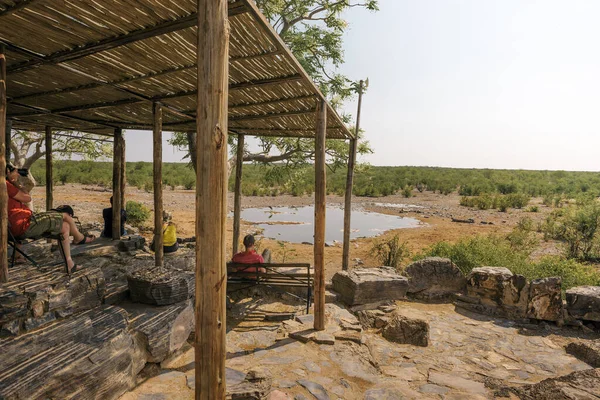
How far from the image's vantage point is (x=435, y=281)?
7152mm

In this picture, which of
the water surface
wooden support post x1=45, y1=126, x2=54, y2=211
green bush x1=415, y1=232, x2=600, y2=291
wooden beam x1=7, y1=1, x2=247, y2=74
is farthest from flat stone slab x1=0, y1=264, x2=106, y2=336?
the water surface

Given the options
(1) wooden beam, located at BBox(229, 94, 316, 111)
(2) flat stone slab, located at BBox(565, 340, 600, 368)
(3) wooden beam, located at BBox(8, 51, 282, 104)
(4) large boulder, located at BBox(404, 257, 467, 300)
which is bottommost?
(2) flat stone slab, located at BBox(565, 340, 600, 368)

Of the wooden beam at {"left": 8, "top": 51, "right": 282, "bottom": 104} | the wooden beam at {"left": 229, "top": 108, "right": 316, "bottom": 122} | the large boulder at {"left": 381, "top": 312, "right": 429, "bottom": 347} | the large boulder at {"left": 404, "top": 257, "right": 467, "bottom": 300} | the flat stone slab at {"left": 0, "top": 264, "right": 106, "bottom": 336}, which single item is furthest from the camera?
the large boulder at {"left": 404, "top": 257, "right": 467, "bottom": 300}

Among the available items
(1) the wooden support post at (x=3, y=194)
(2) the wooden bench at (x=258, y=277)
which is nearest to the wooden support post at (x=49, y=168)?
(1) the wooden support post at (x=3, y=194)

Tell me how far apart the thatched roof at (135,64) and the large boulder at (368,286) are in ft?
8.79

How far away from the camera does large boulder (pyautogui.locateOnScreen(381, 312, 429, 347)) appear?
5023 millimetres

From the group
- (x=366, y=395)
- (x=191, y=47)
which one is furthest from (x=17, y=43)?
(x=366, y=395)

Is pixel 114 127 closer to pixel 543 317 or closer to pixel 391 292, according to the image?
pixel 391 292

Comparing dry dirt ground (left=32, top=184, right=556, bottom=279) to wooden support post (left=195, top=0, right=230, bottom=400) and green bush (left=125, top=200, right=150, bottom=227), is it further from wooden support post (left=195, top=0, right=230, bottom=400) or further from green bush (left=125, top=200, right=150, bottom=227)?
wooden support post (left=195, top=0, right=230, bottom=400)

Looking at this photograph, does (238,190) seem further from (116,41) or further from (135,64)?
(116,41)

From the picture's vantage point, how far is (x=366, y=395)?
11.1ft

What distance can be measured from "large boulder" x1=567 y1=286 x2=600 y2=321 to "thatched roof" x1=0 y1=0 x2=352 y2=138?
485cm

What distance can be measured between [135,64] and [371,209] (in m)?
22.0

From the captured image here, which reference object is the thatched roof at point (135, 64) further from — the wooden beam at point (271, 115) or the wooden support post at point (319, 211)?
the wooden support post at point (319, 211)
